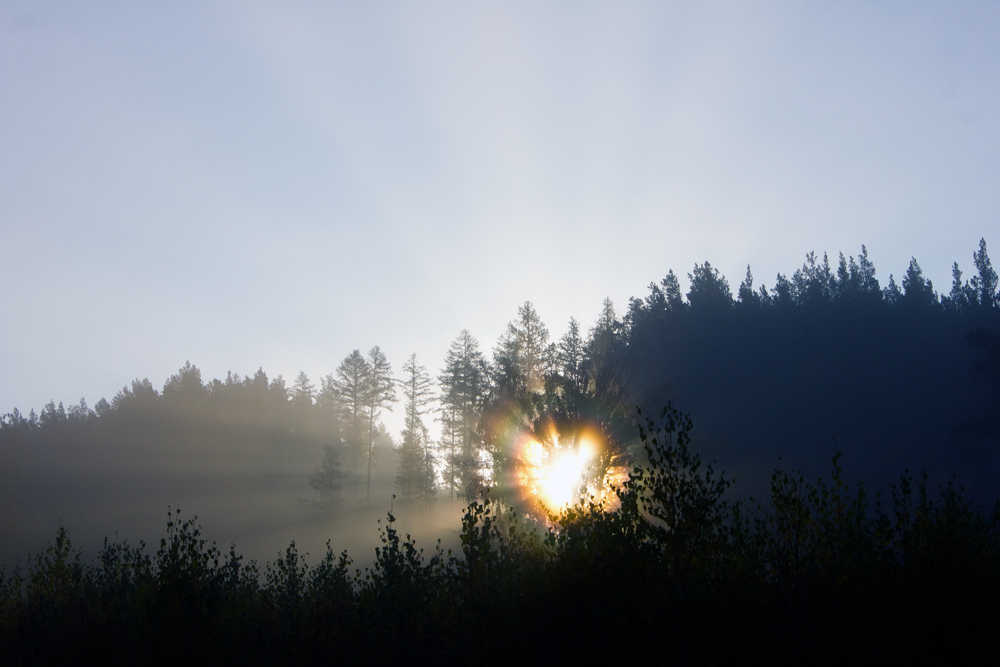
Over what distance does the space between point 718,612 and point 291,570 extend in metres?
8.97

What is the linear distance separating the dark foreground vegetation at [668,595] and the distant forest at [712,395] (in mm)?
15922

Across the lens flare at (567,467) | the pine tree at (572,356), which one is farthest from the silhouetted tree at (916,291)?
the lens flare at (567,467)

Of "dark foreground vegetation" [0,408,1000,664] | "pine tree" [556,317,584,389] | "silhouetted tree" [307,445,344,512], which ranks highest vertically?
"pine tree" [556,317,584,389]

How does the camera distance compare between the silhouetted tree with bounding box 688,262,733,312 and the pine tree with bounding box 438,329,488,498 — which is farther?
the silhouetted tree with bounding box 688,262,733,312

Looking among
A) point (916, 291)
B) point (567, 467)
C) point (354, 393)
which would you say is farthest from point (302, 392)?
point (916, 291)

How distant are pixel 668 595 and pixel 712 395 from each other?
69625mm

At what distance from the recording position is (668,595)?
6.10 metres

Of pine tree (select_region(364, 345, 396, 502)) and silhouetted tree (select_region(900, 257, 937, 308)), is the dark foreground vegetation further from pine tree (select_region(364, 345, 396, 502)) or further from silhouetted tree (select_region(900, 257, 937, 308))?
silhouetted tree (select_region(900, 257, 937, 308))

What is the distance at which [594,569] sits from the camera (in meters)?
7.34

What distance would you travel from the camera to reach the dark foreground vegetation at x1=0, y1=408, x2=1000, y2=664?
613cm

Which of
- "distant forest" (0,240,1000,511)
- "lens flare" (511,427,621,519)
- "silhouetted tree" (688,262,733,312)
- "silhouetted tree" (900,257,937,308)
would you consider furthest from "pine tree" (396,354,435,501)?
"silhouetted tree" (900,257,937,308)

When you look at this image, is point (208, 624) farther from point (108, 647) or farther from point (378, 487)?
point (378, 487)

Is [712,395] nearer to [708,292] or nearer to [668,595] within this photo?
[708,292]

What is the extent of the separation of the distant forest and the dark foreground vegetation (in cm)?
1592
